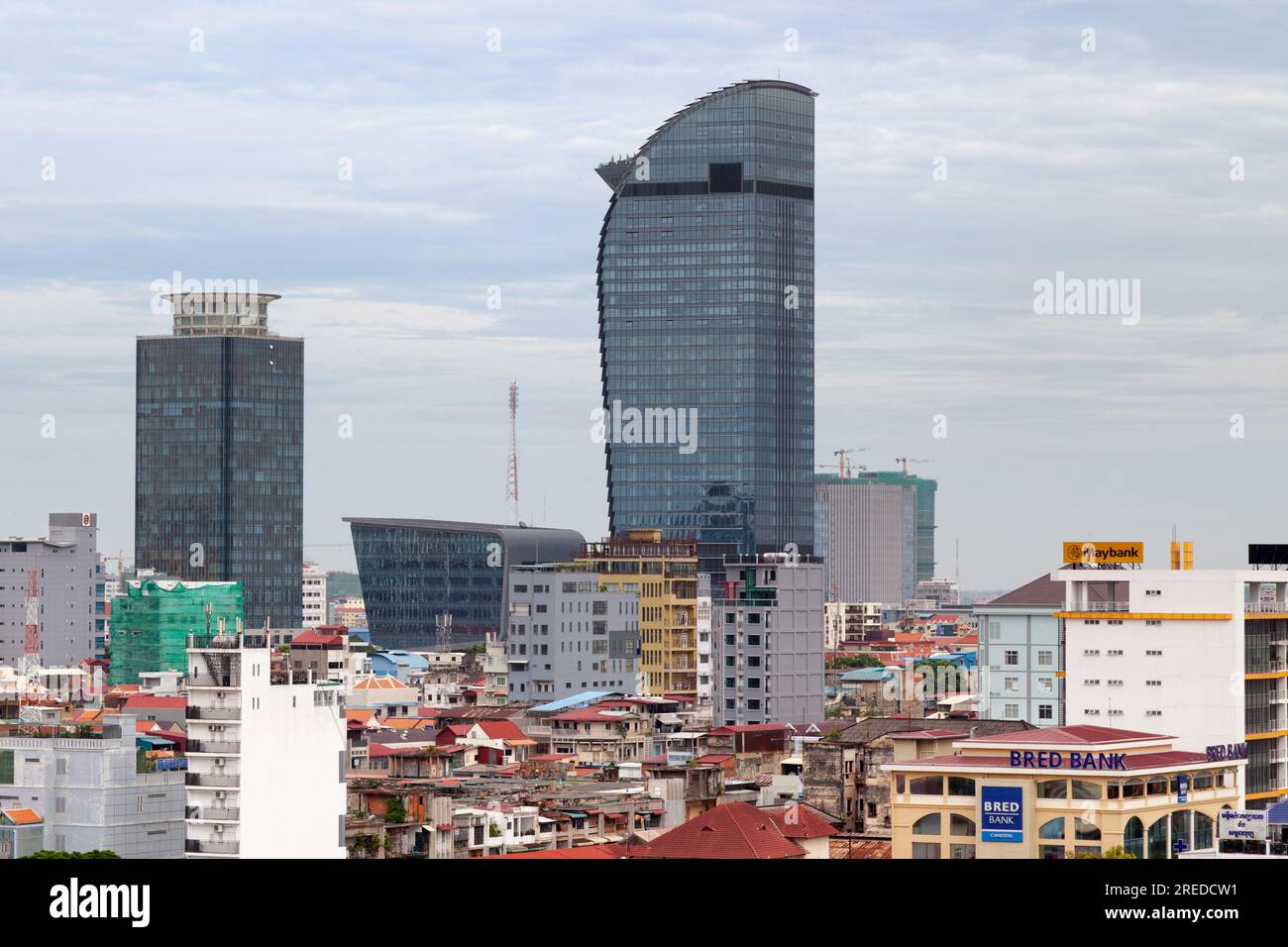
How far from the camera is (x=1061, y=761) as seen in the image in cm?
8631

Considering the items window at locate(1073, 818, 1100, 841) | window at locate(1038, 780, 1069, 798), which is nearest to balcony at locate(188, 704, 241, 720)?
window at locate(1038, 780, 1069, 798)

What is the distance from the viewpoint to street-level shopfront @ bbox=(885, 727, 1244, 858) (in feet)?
279

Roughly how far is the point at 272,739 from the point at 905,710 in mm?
88432

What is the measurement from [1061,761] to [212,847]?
39148 mm

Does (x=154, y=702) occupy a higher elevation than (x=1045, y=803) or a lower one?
lower

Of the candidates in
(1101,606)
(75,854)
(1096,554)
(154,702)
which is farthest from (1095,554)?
(154,702)

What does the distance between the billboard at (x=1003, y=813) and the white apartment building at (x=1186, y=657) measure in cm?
2755

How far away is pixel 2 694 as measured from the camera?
594 ft

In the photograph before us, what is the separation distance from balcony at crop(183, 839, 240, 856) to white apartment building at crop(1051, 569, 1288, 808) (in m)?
45.0

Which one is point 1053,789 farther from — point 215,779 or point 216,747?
point 216,747

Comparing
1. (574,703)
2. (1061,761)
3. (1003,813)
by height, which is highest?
(1061,761)
